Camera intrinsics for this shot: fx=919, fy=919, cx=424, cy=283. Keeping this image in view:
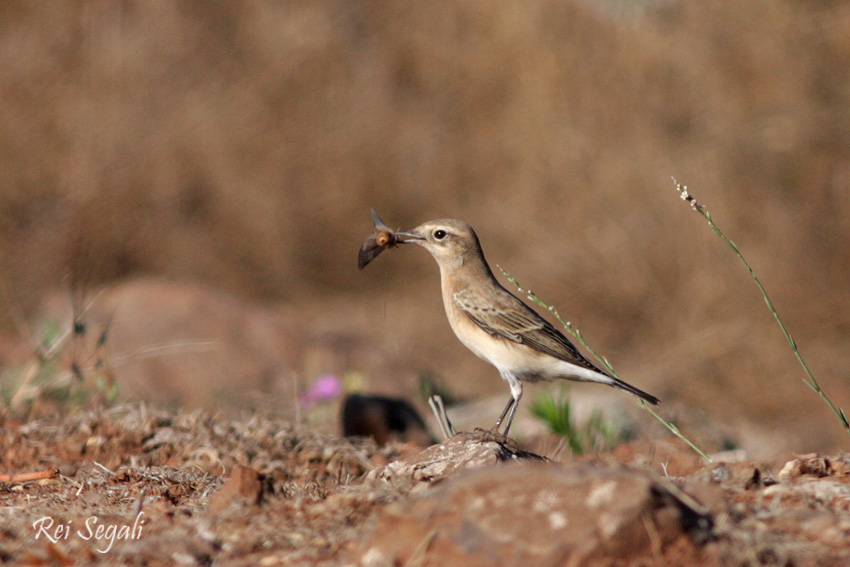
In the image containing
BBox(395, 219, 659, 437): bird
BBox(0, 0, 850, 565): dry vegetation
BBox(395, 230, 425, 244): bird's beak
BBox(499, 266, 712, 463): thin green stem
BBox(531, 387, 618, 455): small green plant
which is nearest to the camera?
BBox(499, 266, 712, 463): thin green stem

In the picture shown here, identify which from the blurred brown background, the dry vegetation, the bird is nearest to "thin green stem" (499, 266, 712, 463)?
the bird

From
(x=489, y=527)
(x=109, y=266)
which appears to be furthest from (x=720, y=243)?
(x=489, y=527)

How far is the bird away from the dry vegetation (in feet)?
13.2

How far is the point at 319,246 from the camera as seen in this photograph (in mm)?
15086

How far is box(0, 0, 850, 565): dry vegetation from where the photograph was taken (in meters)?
12.0

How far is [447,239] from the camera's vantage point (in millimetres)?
6352

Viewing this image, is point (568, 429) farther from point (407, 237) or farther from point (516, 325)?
point (407, 237)

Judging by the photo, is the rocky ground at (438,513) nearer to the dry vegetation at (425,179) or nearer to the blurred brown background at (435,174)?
the dry vegetation at (425,179)

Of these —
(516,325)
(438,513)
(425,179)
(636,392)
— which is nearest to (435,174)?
(425,179)

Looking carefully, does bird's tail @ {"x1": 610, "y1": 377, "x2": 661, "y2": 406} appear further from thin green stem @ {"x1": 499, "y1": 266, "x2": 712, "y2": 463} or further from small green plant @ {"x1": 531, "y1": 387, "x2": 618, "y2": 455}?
small green plant @ {"x1": 531, "y1": 387, "x2": 618, "y2": 455}

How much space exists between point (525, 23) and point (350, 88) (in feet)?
10.7

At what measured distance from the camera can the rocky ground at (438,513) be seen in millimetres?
2848

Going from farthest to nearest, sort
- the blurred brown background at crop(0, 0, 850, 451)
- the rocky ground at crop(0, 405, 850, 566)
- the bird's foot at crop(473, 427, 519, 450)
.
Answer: the blurred brown background at crop(0, 0, 850, 451)
the bird's foot at crop(473, 427, 519, 450)
the rocky ground at crop(0, 405, 850, 566)

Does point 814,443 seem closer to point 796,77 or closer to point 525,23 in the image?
point 796,77
